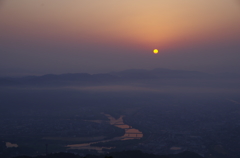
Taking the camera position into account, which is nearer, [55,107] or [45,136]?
[45,136]

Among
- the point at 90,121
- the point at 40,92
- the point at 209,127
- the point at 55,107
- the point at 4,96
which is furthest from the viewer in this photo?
the point at 40,92

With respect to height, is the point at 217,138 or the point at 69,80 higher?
the point at 69,80

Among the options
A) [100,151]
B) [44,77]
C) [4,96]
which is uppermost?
[44,77]

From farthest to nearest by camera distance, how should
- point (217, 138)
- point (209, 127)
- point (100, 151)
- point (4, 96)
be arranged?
1. point (4, 96)
2. point (209, 127)
3. point (217, 138)
4. point (100, 151)

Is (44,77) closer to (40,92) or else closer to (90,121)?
(40,92)

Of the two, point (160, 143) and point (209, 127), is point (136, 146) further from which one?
point (209, 127)

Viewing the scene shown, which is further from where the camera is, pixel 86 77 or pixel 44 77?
pixel 86 77

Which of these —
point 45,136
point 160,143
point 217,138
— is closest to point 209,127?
point 217,138

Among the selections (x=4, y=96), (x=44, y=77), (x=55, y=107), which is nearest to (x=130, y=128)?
(x=55, y=107)

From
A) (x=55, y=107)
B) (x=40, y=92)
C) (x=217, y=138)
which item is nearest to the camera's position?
(x=217, y=138)
